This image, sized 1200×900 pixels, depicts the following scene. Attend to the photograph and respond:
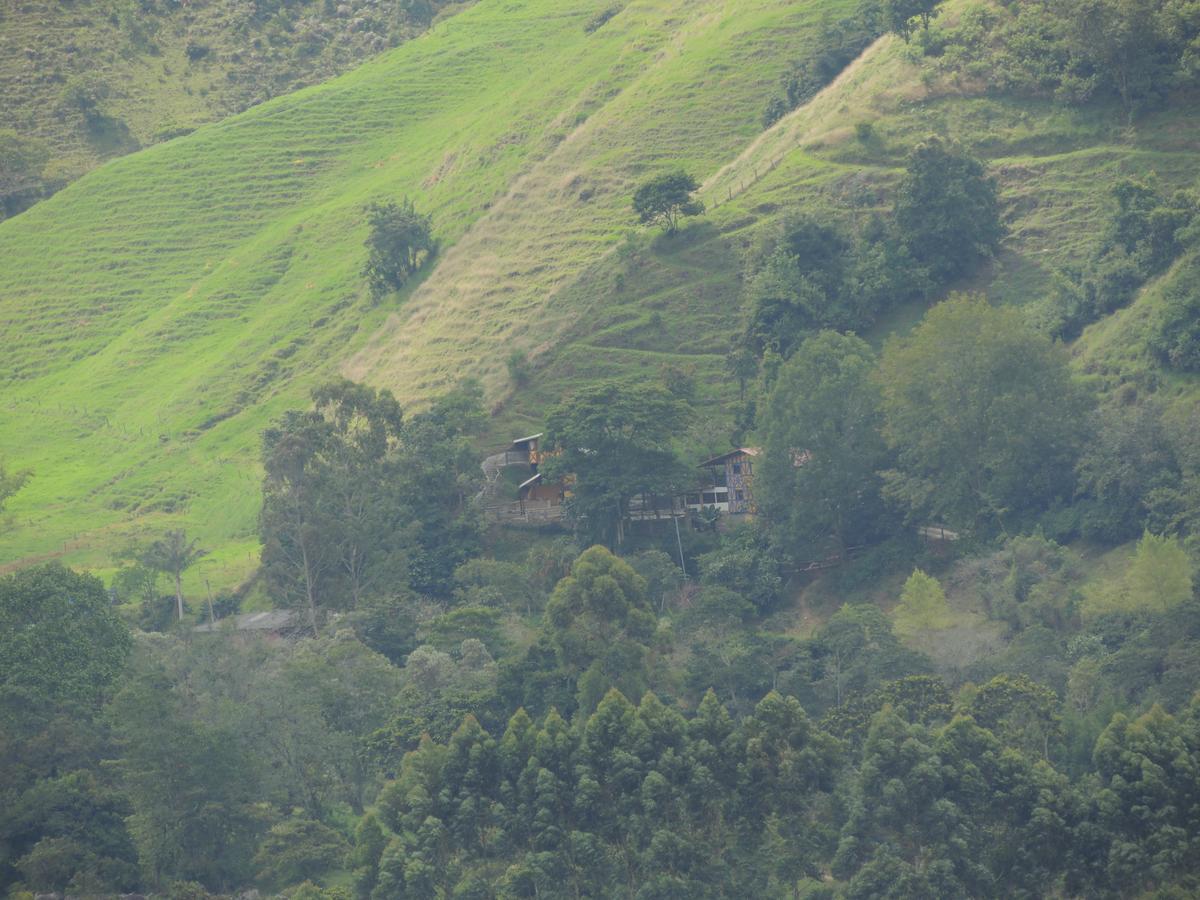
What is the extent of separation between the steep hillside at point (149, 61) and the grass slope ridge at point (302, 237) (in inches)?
360

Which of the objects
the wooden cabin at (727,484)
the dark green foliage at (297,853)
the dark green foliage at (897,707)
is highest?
the dark green foliage at (897,707)

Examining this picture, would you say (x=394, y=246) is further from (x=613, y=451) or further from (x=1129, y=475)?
(x=1129, y=475)

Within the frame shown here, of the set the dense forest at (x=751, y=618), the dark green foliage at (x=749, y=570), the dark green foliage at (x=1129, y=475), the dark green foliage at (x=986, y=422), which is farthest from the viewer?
the dark green foliage at (x=749, y=570)

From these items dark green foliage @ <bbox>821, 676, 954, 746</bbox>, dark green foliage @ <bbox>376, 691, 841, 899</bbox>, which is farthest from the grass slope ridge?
dark green foliage @ <bbox>821, 676, 954, 746</bbox>

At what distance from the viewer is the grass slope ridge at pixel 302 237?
115 metres

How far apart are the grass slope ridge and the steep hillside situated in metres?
9.14

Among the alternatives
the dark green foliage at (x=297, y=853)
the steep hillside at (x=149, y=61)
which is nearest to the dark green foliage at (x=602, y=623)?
the dark green foliage at (x=297, y=853)

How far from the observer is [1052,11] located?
111250mm

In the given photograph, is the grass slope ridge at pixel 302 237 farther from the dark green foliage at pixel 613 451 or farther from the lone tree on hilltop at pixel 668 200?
the dark green foliage at pixel 613 451

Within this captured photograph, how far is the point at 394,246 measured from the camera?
128250 mm

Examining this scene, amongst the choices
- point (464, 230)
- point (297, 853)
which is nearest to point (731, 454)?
point (297, 853)

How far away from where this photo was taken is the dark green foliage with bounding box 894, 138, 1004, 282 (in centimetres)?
9819

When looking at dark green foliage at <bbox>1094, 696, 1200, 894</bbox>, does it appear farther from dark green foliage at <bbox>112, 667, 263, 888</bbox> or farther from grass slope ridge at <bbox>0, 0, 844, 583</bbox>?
grass slope ridge at <bbox>0, 0, 844, 583</bbox>

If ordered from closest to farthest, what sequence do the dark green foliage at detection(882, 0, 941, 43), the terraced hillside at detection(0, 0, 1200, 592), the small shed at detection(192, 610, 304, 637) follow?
1. the small shed at detection(192, 610, 304, 637)
2. the terraced hillside at detection(0, 0, 1200, 592)
3. the dark green foliage at detection(882, 0, 941, 43)
